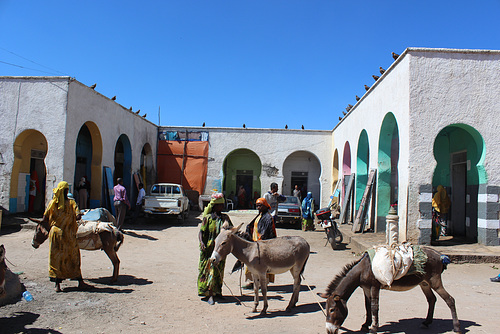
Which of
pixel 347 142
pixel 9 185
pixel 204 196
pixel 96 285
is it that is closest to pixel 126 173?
pixel 204 196

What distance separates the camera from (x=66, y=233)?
5801 mm

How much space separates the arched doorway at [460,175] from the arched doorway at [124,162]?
13.4m

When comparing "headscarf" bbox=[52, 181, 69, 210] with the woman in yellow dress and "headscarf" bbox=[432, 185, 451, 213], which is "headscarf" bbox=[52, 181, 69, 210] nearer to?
the woman in yellow dress

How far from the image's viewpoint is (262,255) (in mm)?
4996

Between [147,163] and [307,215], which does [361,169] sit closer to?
[307,215]

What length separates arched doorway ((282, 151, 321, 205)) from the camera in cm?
2333

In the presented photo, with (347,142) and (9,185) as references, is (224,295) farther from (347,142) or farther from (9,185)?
(347,142)

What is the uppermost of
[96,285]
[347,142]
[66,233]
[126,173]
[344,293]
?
[347,142]

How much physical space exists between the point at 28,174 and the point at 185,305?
11.6m

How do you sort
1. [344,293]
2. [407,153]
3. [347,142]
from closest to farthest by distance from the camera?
[344,293], [407,153], [347,142]

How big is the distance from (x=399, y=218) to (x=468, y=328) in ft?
18.4

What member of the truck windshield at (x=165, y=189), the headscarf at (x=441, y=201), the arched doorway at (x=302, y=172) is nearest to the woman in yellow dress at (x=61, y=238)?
the headscarf at (x=441, y=201)

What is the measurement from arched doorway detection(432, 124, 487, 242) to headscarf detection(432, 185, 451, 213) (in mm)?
447

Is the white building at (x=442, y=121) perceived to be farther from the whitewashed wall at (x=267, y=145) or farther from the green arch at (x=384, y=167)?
the whitewashed wall at (x=267, y=145)
